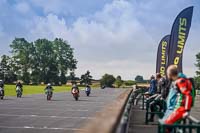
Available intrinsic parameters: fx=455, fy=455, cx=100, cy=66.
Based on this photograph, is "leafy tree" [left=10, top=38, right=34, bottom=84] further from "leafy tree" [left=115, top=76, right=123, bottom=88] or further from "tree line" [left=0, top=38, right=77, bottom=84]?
"leafy tree" [left=115, top=76, right=123, bottom=88]

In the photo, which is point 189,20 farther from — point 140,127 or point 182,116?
point 182,116

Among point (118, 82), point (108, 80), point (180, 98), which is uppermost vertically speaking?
point (108, 80)

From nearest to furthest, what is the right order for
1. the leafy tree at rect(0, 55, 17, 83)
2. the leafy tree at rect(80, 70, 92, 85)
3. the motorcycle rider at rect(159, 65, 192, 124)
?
1. the motorcycle rider at rect(159, 65, 192, 124)
2. the leafy tree at rect(0, 55, 17, 83)
3. the leafy tree at rect(80, 70, 92, 85)

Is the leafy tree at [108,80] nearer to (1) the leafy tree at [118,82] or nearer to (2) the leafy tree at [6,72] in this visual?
(1) the leafy tree at [118,82]

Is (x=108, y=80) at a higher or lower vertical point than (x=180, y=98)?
higher

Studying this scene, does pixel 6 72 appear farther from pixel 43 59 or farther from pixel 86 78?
pixel 86 78

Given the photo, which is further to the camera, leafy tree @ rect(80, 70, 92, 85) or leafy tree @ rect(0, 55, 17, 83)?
leafy tree @ rect(80, 70, 92, 85)

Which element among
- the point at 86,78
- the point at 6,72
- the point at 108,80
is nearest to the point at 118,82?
the point at 108,80

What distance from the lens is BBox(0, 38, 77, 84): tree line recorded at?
143 m

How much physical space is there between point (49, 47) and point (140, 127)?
137m

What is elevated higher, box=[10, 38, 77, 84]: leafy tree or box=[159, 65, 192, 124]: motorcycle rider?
box=[10, 38, 77, 84]: leafy tree

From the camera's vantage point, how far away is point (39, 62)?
15050 cm

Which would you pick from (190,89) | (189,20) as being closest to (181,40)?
(189,20)

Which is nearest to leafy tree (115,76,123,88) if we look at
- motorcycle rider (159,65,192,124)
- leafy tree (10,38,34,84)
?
leafy tree (10,38,34,84)
